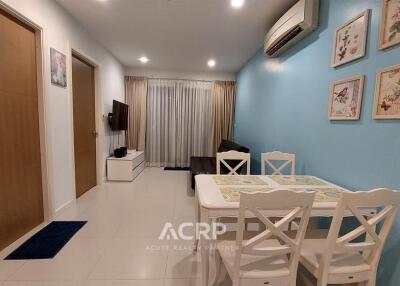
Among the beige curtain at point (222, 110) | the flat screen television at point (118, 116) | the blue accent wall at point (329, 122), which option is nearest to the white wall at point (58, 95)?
the flat screen television at point (118, 116)

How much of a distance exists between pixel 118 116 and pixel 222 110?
105 inches

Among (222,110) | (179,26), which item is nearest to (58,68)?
(179,26)

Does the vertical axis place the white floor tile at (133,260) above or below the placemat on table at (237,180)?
below

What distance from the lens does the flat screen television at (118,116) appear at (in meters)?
4.29

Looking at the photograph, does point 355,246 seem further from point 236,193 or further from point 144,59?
point 144,59

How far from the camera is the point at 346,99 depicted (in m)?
1.78

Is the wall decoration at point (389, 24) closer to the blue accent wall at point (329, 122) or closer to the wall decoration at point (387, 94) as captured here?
the blue accent wall at point (329, 122)

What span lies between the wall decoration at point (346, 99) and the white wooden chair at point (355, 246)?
79cm

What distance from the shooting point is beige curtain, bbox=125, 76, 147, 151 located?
557 centimetres

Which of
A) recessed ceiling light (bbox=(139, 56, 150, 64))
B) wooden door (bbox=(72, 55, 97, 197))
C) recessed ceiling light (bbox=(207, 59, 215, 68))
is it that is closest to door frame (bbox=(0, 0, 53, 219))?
wooden door (bbox=(72, 55, 97, 197))

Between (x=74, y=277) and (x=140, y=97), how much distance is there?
4.55 meters

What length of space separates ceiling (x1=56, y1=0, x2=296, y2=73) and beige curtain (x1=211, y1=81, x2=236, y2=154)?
Answer: 113 centimetres

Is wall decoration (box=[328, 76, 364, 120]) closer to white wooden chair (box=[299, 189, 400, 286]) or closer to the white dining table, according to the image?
the white dining table

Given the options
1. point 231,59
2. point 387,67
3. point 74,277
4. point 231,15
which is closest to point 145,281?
point 74,277
